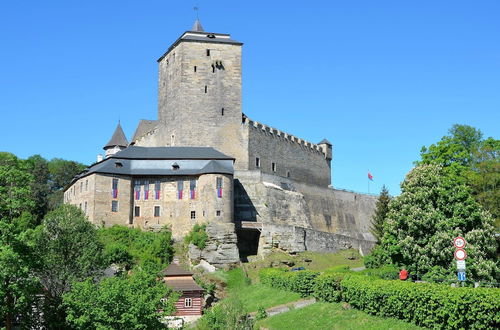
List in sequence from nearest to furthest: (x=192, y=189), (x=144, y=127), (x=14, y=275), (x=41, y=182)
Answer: (x=14, y=275) → (x=192, y=189) → (x=144, y=127) → (x=41, y=182)

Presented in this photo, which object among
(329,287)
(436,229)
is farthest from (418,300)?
(436,229)

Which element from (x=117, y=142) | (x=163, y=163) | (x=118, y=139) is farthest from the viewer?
(x=118, y=139)

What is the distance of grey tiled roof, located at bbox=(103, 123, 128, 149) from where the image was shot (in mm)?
83812

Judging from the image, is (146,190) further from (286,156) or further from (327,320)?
(327,320)

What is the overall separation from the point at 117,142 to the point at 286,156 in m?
23.5

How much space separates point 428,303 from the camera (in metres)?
24.2

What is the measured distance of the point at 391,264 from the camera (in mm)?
37500

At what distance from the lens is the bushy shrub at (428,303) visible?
2183cm

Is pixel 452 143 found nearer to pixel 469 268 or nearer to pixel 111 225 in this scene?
pixel 469 268

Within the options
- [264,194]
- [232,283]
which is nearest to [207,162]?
[264,194]

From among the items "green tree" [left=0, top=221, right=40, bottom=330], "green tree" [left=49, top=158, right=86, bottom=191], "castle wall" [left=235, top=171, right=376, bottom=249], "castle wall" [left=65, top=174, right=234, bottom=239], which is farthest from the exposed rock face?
"green tree" [left=49, top=158, right=86, bottom=191]

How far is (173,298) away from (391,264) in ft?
43.1

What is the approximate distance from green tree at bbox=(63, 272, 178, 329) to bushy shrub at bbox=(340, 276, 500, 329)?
9.68 meters

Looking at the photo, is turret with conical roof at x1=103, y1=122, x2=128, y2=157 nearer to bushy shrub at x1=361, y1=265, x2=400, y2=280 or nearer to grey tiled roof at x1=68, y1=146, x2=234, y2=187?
grey tiled roof at x1=68, y1=146, x2=234, y2=187
